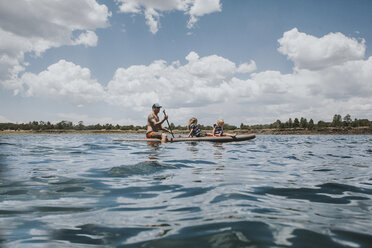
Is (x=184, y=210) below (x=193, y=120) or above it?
below

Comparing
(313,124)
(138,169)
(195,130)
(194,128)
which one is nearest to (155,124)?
(194,128)

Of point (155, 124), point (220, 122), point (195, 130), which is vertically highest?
point (220, 122)

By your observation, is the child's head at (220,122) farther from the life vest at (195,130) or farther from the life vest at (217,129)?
the life vest at (195,130)

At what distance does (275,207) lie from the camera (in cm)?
270

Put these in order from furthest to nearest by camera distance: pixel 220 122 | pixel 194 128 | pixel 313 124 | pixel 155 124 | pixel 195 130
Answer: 1. pixel 313 124
2. pixel 195 130
3. pixel 194 128
4. pixel 220 122
5. pixel 155 124

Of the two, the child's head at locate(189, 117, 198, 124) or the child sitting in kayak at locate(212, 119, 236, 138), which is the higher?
the child's head at locate(189, 117, 198, 124)

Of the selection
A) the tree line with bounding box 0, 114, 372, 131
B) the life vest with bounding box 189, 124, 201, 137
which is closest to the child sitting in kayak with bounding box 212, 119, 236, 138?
the life vest with bounding box 189, 124, 201, 137

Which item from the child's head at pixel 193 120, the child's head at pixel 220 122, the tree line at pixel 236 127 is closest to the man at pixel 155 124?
the child's head at pixel 193 120

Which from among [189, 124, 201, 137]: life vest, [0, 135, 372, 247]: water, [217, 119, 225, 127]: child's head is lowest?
[0, 135, 372, 247]: water

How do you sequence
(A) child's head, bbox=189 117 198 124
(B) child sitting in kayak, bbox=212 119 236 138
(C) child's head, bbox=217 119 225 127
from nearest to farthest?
(C) child's head, bbox=217 119 225 127
(B) child sitting in kayak, bbox=212 119 236 138
(A) child's head, bbox=189 117 198 124

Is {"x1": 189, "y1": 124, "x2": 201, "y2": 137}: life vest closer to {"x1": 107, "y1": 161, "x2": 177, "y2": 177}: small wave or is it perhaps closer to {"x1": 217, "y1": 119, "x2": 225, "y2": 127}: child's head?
{"x1": 217, "y1": 119, "x2": 225, "y2": 127}: child's head

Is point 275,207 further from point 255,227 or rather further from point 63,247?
point 63,247

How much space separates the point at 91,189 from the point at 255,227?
2.54m

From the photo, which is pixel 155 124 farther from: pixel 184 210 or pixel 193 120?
pixel 184 210
